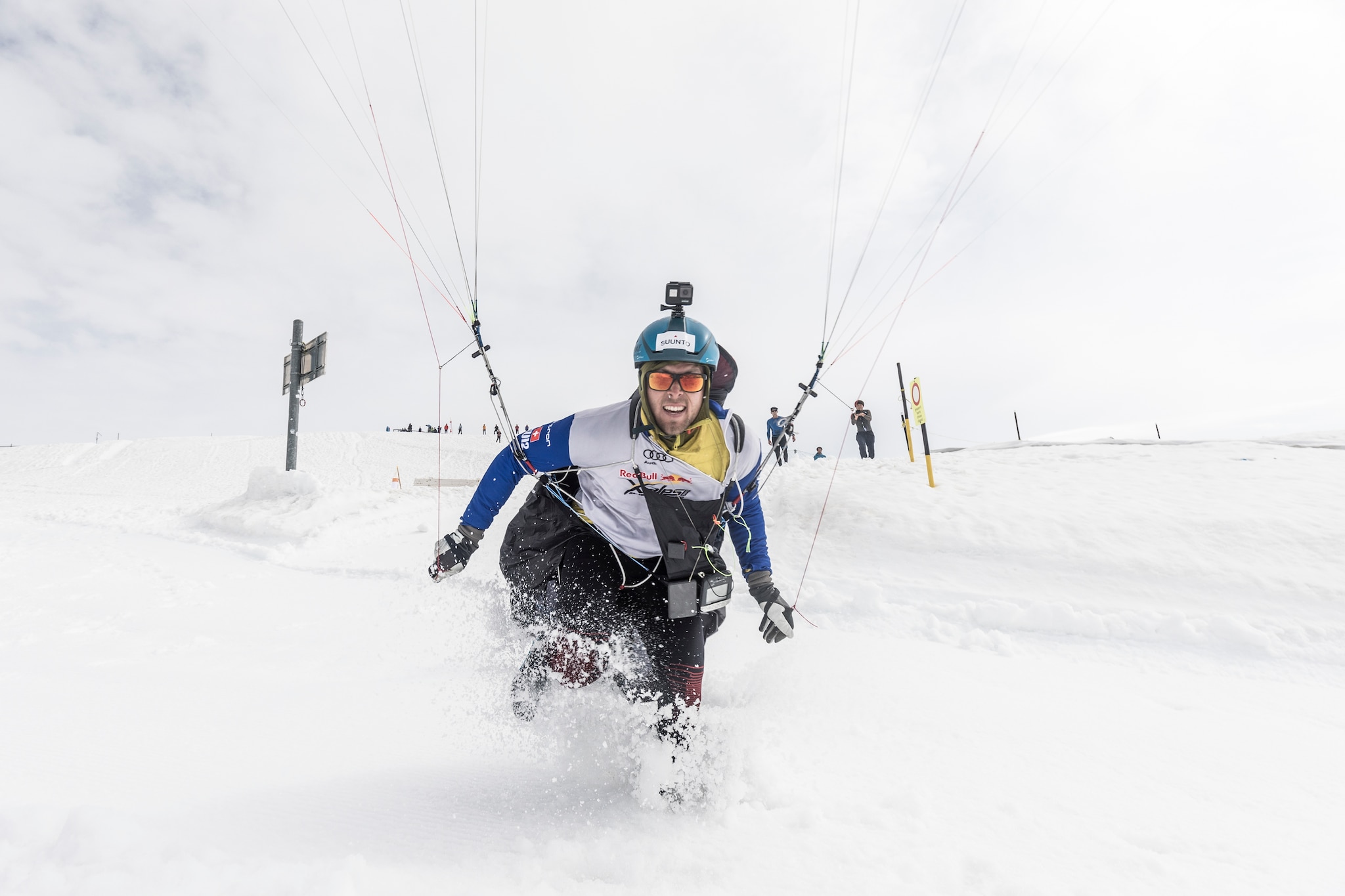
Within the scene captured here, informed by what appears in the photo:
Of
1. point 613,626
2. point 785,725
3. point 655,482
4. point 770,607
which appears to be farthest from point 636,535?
point 785,725

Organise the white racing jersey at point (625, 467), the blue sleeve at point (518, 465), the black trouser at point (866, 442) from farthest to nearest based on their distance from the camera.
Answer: the black trouser at point (866, 442) → the blue sleeve at point (518, 465) → the white racing jersey at point (625, 467)

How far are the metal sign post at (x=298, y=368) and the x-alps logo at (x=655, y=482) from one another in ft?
44.9

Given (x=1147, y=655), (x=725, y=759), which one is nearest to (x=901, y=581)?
(x=1147, y=655)

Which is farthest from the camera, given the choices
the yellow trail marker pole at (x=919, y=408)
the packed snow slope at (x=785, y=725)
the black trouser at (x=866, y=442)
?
the black trouser at (x=866, y=442)

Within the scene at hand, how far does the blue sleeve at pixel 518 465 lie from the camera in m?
2.87

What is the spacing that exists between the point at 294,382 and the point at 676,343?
1455 centimetres

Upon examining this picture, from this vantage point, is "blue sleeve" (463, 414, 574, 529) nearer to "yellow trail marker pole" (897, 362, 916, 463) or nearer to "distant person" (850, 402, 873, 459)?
"yellow trail marker pole" (897, 362, 916, 463)

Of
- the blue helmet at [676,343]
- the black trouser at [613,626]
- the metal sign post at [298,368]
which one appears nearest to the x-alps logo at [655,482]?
the black trouser at [613,626]

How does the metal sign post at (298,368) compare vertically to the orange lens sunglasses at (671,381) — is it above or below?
above

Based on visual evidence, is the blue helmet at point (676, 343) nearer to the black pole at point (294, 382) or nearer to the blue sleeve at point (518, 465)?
the blue sleeve at point (518, 465)

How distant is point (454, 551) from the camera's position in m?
2.96

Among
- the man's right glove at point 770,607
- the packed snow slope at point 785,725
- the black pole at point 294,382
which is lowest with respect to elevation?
the packed snow slope at point 785,725

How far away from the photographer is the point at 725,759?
8.27 ft

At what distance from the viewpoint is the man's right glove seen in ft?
9.89
